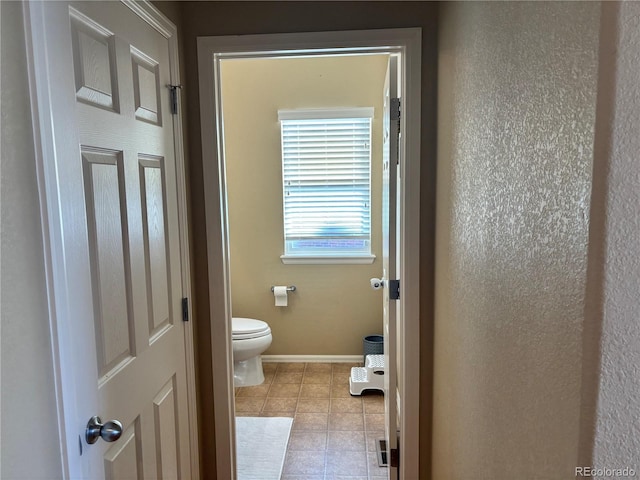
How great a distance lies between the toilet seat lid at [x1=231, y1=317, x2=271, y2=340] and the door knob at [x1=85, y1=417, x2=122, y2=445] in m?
1.97

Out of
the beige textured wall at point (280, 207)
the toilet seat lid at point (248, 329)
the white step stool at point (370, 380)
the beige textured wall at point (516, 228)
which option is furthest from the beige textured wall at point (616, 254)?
the beige textured wall at point (280, 207)

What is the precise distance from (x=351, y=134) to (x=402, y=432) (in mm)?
2201

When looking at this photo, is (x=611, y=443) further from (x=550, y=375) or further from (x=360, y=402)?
Answer: (x=360, y=402)

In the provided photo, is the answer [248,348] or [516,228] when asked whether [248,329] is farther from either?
[516,228]

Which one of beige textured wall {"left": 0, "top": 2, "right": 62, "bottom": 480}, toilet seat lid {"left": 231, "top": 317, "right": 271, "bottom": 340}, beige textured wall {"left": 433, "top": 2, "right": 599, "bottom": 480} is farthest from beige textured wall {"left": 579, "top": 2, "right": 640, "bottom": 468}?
toilet seat lid {"left": 231, "top": 317, "right": 271, "bottom": 340}

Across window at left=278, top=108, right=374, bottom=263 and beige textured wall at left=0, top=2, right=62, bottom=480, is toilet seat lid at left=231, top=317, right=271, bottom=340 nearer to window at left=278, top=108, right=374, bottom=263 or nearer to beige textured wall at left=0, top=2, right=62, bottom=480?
window at left=278, top=108, right=374, bottom=263

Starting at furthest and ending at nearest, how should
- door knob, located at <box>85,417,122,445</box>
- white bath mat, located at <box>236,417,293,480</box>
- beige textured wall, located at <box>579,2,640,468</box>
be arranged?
white bath mat, located at <box>236,417,293,480</box>, door knob, located at <box>85,417,122,445</box>, beige textured wall, located at <box>579,2,640,468</box>

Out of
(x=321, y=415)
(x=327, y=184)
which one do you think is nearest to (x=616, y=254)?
(x=321, y=415)

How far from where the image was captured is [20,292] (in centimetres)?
86

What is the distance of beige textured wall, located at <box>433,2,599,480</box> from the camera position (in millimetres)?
669

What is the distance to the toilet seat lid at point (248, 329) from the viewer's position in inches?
124

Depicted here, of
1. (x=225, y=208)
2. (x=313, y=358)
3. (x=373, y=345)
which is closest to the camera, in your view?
(x=225, y=208)

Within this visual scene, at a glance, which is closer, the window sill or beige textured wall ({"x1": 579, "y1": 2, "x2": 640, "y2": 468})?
beige textured wall ({"x1": 579, "y1": 2, "x2": 640, "y2": 468})

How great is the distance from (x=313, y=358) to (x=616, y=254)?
10.7 ft
